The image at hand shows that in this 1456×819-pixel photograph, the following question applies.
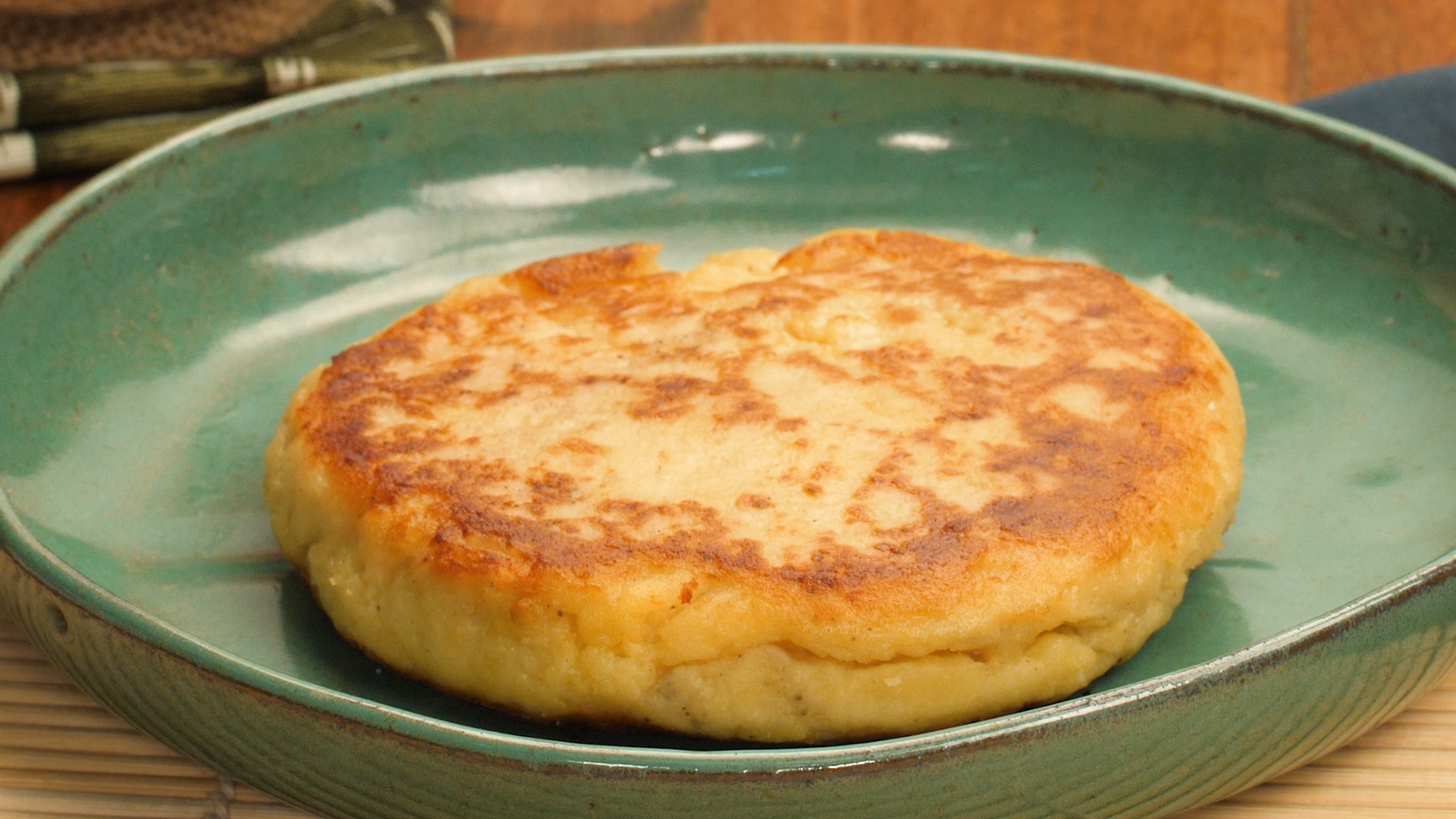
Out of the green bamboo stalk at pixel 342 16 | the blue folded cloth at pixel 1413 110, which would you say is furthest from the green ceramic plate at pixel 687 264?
the green bamboo stalk at pixel 342 16

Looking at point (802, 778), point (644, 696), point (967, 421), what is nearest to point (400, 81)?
point (967, 421)

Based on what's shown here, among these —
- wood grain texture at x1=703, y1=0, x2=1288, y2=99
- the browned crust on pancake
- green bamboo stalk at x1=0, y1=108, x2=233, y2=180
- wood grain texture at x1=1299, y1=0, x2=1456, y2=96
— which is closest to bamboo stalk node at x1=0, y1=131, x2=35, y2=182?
green bamboo stalk at x1=0, y1=108, x2=233, y2=180

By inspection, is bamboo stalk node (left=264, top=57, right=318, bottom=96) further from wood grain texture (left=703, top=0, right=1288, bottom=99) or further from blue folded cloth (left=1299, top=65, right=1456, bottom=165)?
blue folded cloth (left=1299, top=65, right=1456, bottom=165)

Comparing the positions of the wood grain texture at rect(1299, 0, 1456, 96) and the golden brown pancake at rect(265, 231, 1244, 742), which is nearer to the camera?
the golden brown pancake at rect(265, 231, 1244, 742)

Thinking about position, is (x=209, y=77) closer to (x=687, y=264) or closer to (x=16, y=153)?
(x=16, y=153)

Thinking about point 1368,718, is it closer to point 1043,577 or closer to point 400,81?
point 1043,577

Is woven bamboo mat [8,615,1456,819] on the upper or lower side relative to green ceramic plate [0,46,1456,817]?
lower

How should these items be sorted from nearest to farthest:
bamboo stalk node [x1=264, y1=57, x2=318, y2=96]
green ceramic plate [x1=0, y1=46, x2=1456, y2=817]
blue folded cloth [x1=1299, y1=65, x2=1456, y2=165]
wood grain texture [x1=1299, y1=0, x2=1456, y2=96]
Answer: green ceramic plate [x1=0, y1=46, x2=1456, y2=817] < blue folded cloth [x1=1299, y1=65, x2=1456, y2=165] < bamboo stalk node [x1=264, y1=57, x2=318, y2=96] < wood grain texture [x1=1299, y1=0, x2=1456, y2=96]
